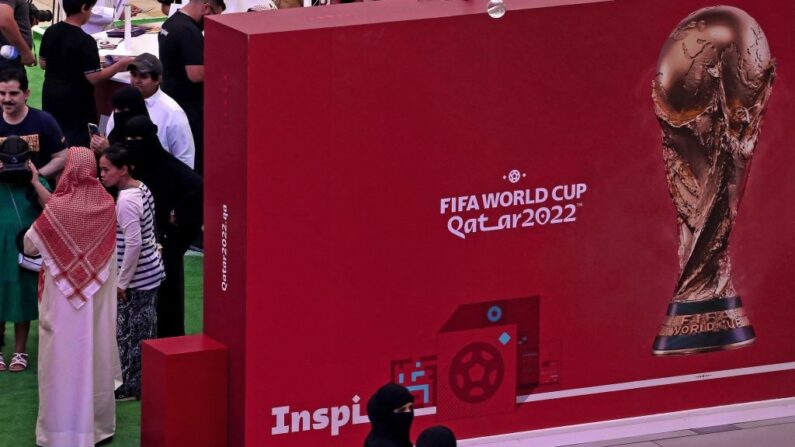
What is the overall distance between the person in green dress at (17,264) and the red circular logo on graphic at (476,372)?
8.87 ft

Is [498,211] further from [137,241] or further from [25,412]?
[25,412]

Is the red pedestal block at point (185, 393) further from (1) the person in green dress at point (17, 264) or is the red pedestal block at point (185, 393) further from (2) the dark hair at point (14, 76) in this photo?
(2) the dark hair at point (14, 76)

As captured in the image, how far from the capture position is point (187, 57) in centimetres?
1198

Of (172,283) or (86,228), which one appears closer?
(86,228)

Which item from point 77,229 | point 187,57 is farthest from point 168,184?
point 187,57

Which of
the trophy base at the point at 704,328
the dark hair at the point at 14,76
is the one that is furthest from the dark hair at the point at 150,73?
the trophy base at the point at 704,328

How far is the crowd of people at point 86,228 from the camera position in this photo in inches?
323

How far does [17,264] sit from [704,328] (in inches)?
163

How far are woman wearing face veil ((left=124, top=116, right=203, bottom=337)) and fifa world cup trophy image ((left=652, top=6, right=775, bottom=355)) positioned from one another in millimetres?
2844

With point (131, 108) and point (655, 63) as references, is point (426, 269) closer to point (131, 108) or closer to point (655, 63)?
point (655, 63)

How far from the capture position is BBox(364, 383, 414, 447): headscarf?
267 inches

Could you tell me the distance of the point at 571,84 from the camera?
823 centimetres

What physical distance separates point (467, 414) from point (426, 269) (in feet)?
2.88

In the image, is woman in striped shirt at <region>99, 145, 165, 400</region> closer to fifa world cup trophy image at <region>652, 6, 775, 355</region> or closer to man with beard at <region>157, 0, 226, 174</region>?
fifa world cup trophy image at <region>652, 6, 775, 355</region>
